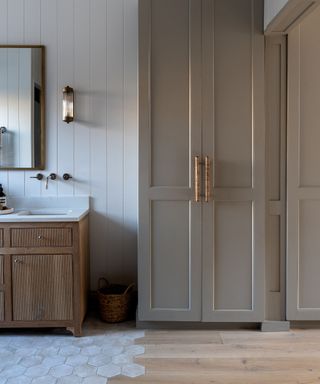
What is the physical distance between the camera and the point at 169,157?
2.54 m

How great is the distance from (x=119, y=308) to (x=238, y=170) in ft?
4.33

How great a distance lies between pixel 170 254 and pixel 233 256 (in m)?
0.43

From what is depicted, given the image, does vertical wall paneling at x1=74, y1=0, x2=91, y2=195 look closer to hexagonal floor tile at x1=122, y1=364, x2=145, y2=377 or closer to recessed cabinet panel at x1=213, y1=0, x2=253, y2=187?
recessed cabinet panel at x1=213, y1=0, x2=253, y2=187

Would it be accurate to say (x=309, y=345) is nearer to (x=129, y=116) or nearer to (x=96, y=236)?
(x=96, y=236)

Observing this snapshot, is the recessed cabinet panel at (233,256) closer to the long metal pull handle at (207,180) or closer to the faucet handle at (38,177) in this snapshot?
the long metal pull handle at (207,180)

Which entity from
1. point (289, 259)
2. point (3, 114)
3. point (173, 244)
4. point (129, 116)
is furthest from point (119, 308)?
point (3, 114)

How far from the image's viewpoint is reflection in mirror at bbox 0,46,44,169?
294cm

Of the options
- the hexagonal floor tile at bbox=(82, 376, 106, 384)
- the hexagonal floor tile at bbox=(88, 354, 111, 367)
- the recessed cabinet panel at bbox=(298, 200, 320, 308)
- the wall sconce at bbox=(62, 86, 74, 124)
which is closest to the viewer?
the hexagonal floor tile at bbox=(82, 376, 106, 384)

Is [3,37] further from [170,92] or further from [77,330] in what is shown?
[77,330]

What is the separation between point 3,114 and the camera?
295cm

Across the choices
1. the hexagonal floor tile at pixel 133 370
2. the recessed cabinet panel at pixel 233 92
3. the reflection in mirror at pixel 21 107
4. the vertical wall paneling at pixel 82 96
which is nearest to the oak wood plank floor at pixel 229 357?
the hexagonal floor tile at pixel 133 370

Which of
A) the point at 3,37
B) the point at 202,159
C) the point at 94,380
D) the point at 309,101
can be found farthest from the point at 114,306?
the point at 3,37

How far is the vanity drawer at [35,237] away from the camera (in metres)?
2.46

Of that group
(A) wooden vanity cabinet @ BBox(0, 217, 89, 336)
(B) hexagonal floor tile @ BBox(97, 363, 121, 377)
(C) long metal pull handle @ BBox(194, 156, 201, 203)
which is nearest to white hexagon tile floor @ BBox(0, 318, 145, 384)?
(B) hexagonal floor tile @ BBox(97, 363, 121, 377)
